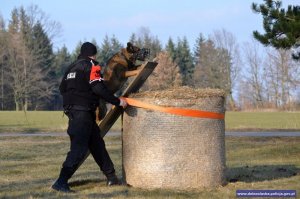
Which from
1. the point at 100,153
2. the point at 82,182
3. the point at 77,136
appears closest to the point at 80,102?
the point at 77,136

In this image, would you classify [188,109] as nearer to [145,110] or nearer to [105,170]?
[145,110]

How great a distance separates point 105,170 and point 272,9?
6617mm

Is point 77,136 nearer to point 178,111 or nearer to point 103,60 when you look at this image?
point 178,111

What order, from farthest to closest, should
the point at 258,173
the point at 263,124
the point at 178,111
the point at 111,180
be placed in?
the point at 263,124
the point at 258,173
the point at 111,180
the point at 178,111

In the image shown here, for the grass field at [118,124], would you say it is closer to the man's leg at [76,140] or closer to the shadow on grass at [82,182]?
the shadow on grass at [82,182]

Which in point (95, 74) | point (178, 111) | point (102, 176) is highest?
point (95, 74)

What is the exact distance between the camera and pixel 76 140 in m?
7.73

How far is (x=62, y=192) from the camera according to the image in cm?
766

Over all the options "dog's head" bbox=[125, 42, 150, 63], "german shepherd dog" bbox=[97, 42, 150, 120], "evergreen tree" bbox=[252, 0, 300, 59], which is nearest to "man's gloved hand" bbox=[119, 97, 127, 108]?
"german shepherd dog" bbox=[97, 42, 150, 120]

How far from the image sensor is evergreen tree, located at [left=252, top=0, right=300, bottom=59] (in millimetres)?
12203

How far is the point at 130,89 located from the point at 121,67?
368 mm

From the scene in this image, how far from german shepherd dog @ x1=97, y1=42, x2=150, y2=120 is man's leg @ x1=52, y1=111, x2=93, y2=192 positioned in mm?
729

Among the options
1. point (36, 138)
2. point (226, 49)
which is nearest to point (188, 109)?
point (36, 138)

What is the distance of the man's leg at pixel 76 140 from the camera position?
770 centimetres
